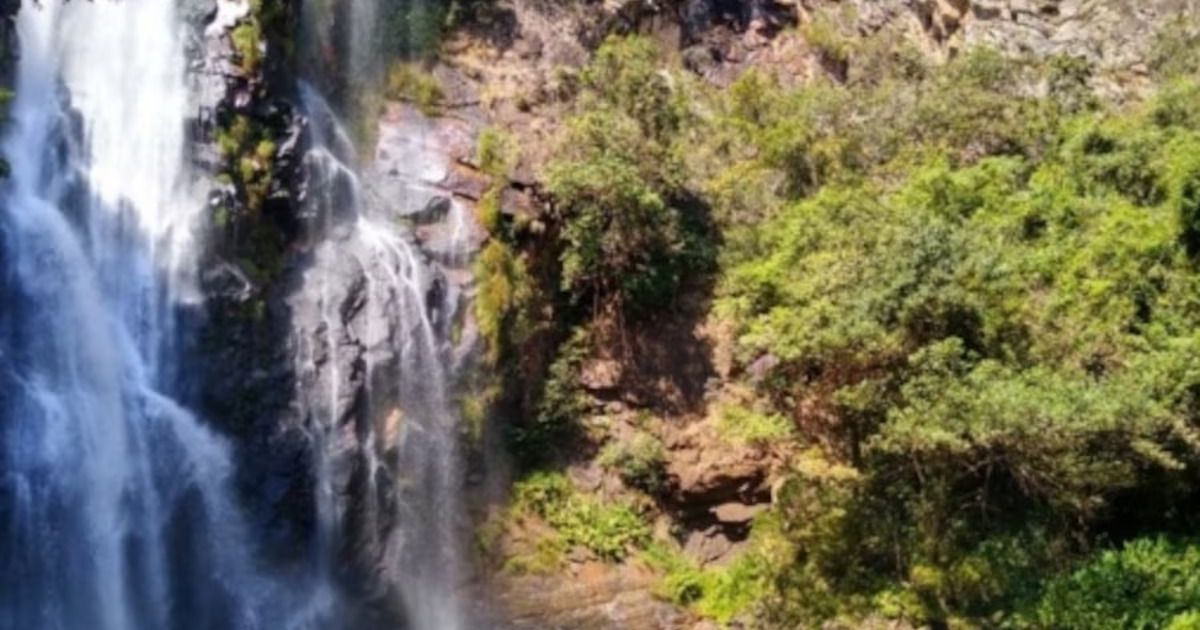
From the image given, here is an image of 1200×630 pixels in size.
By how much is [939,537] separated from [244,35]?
1371 centimetres

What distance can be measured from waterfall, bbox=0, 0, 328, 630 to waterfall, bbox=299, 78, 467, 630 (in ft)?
5.41

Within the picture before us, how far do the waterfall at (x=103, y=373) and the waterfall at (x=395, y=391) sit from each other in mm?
1650

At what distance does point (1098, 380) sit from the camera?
15.3 m

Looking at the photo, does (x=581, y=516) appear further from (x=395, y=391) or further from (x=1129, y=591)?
(x=1129, y=591)

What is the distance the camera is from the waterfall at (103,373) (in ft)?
50.2

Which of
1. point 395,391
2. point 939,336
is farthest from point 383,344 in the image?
point 939,336

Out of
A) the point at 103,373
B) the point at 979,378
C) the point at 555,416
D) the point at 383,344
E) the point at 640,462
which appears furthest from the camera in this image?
the point at 555,416

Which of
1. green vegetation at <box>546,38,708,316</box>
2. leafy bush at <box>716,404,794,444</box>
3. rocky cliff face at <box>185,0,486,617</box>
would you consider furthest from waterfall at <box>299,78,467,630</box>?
Result: leafy bush at <box>716,404,794,444</box>

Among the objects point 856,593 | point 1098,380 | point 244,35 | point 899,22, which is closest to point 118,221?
point 244,35

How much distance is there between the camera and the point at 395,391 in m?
18.8

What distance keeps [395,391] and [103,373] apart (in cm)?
435

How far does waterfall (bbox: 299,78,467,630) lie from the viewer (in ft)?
59.4

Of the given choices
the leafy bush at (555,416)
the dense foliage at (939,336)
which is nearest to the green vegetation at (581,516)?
the leafy bush at (555,416)

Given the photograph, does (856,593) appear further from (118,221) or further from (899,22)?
(899,22)
